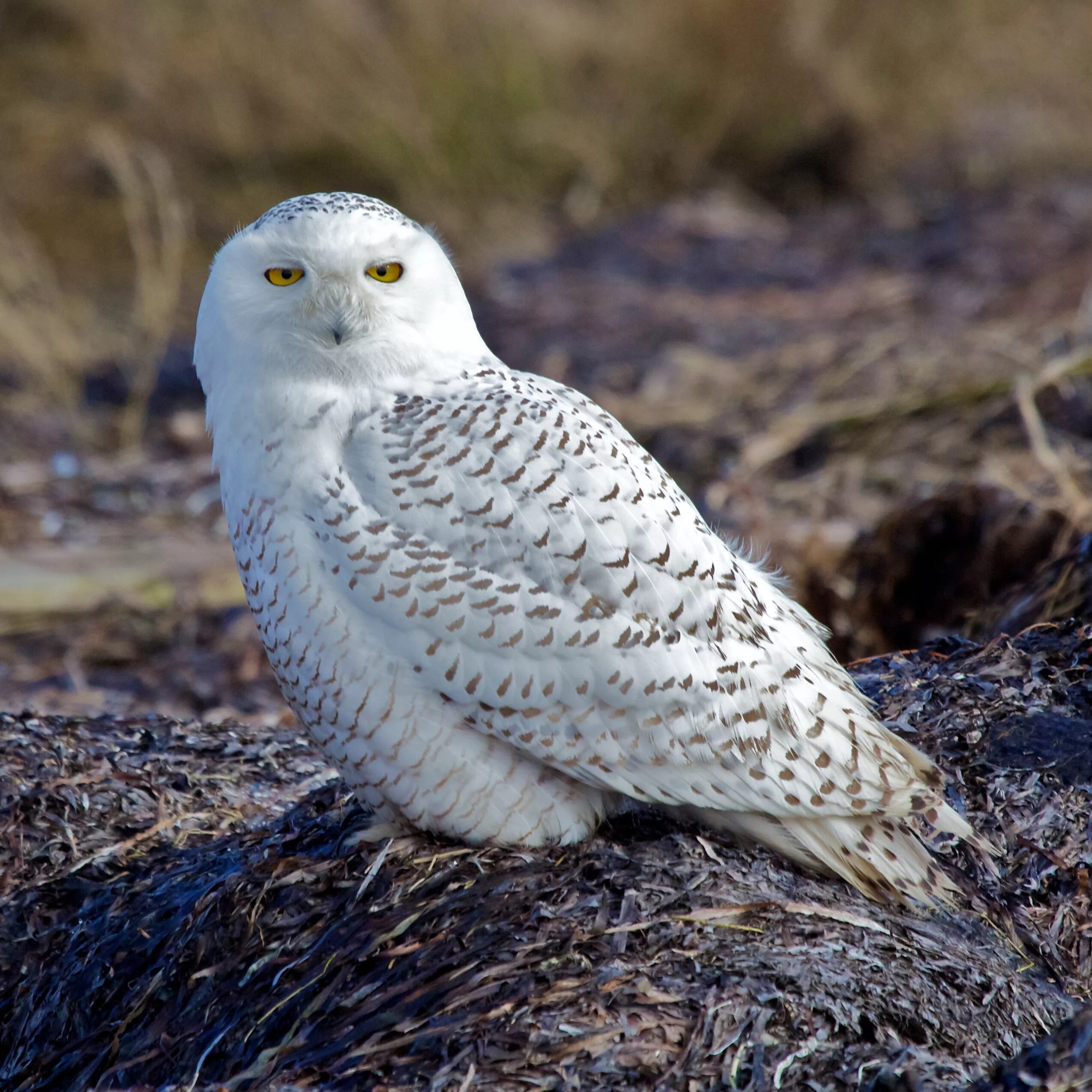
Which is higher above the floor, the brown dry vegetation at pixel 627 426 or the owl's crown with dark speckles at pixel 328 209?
the owl's crown with dark speckles at pixel 328 209

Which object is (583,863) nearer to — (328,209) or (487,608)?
(487,608)

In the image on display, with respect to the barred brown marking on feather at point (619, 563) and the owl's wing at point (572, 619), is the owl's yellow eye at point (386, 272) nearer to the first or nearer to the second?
the owl's wing at point (572, 619)

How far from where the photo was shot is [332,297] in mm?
3143

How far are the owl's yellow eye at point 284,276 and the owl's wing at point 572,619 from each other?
1.25ft

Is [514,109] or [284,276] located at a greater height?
[284,276]

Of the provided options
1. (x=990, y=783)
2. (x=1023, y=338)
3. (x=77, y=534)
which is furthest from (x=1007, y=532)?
(x=77, y=534)

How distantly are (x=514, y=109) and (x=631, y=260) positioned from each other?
105 inches

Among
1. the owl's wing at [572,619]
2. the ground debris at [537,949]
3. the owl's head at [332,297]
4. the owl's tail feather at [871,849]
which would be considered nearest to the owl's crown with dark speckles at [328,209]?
the owl's head at [332,297]

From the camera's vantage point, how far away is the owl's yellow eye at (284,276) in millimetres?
3180

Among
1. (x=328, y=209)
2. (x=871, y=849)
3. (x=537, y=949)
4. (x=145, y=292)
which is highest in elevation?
(x=328, y=209)

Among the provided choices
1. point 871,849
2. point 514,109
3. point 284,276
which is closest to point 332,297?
point 284,276

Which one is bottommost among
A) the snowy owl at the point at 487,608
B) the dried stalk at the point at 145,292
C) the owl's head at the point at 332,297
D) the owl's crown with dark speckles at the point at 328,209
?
the dried stalk at the point at 145,292

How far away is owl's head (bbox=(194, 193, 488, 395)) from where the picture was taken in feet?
10.3

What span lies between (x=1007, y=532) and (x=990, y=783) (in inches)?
98.9
